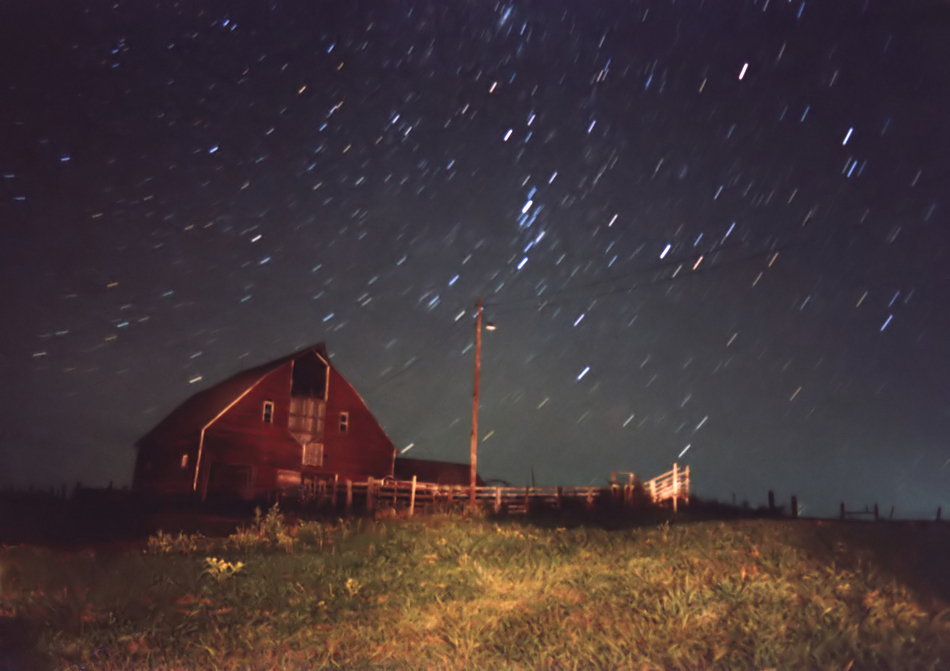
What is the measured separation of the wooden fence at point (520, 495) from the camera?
93.2ft

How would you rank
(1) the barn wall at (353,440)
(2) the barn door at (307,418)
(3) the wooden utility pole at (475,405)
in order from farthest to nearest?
(1) the barn wall at (353,440) < (2) the barn door at (307,418) < (3) the wooden utility pole at (475,405)

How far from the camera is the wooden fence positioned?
28406mm

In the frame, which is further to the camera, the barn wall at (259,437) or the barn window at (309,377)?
the barn window at (309,377)

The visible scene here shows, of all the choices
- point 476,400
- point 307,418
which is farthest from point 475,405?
point 307,418

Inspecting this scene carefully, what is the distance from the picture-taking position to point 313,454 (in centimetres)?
3928

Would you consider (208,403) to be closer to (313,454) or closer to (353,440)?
(313,454)

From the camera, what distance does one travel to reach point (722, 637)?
6965mm

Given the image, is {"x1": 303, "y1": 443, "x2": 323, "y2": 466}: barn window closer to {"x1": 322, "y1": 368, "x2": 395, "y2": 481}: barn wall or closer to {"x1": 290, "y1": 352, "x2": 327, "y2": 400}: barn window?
{"x1": 322, "y1": 368, "x2": 395, "y2": 481}: barn wall

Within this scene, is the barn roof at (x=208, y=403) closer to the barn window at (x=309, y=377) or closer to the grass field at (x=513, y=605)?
the barn window at (x=309, y=377)

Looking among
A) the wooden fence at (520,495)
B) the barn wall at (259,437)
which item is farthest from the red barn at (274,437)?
the wooden fence at (520,495)

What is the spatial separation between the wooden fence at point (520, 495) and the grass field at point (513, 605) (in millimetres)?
14440

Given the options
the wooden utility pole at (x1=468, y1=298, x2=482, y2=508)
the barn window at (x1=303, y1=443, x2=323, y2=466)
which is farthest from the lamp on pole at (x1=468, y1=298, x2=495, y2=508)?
the barn window at (x1=303, y1=443, x2=323, y2=466)

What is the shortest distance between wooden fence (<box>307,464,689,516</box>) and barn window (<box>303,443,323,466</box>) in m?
7.43

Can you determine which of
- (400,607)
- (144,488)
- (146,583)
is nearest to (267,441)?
(144,488)
